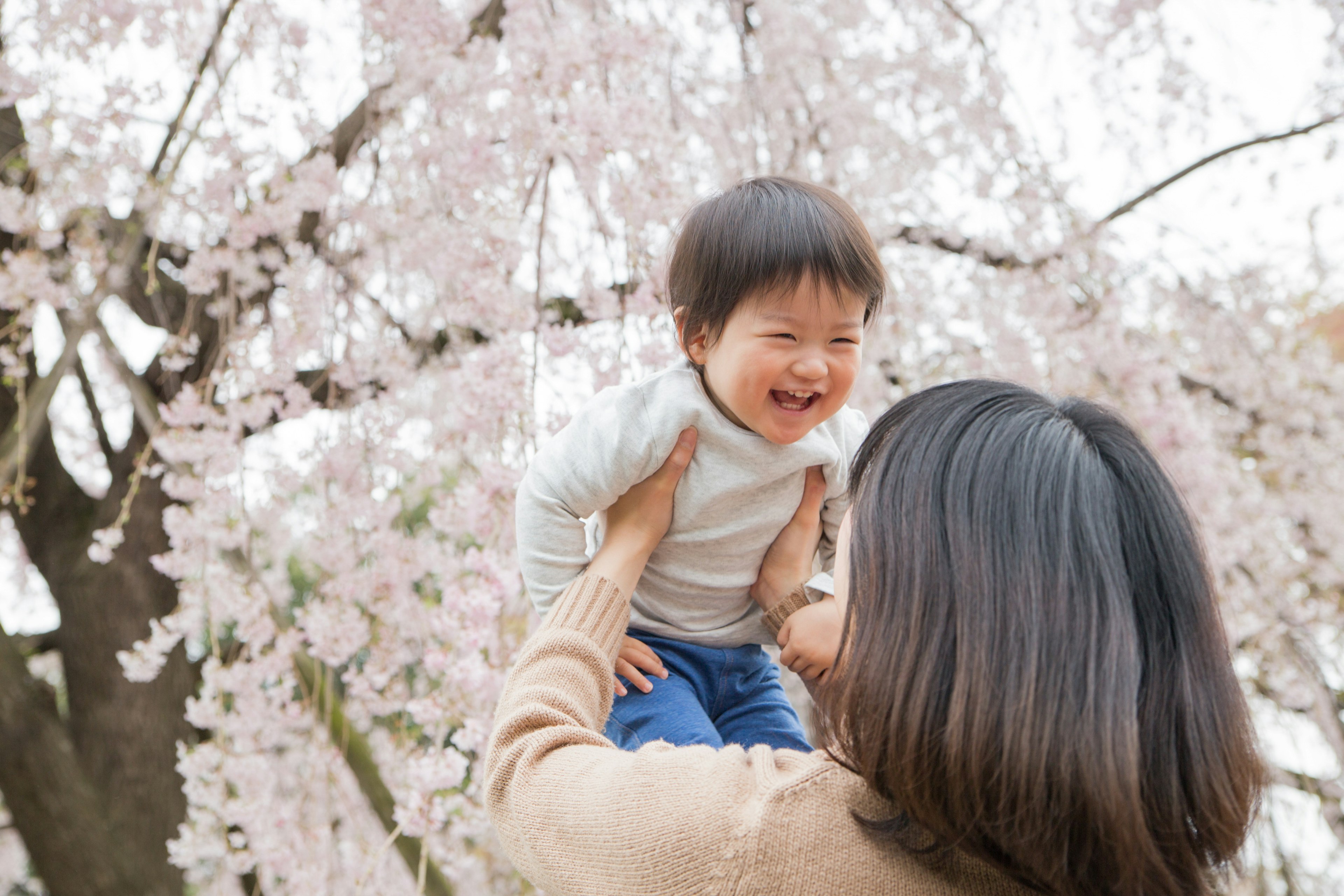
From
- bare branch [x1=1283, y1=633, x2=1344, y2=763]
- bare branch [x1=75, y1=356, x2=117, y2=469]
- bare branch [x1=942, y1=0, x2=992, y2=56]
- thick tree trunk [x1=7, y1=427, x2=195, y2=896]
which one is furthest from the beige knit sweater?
bare branch [x1=75, y1=356, x2=117, y2=469]

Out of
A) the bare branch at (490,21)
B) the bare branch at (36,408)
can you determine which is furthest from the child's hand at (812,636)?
the bare branch at (36,408)

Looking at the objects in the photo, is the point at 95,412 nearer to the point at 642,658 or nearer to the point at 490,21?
the point at 490,21

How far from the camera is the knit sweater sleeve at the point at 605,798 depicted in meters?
0.76

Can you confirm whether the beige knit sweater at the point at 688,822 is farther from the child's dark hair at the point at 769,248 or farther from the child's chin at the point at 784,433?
the child's dark hair at the point at 769,248

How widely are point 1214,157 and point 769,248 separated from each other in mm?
2692

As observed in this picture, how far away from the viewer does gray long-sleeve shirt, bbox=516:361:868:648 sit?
119 cm

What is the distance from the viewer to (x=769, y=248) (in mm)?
1130

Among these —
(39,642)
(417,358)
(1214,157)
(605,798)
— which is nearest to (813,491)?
(605,798)

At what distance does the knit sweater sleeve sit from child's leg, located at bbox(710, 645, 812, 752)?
0.37m

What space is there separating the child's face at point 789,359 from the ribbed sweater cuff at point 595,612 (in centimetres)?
28

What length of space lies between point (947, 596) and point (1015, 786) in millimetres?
146

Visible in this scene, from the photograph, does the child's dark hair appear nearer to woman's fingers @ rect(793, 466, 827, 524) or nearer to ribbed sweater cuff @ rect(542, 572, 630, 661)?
woman's fingers @ rect(793, 466, 827, 524)

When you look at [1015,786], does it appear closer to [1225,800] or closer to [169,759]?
[1225,800]

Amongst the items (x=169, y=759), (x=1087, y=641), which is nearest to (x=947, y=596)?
(x=1087, y=641)
